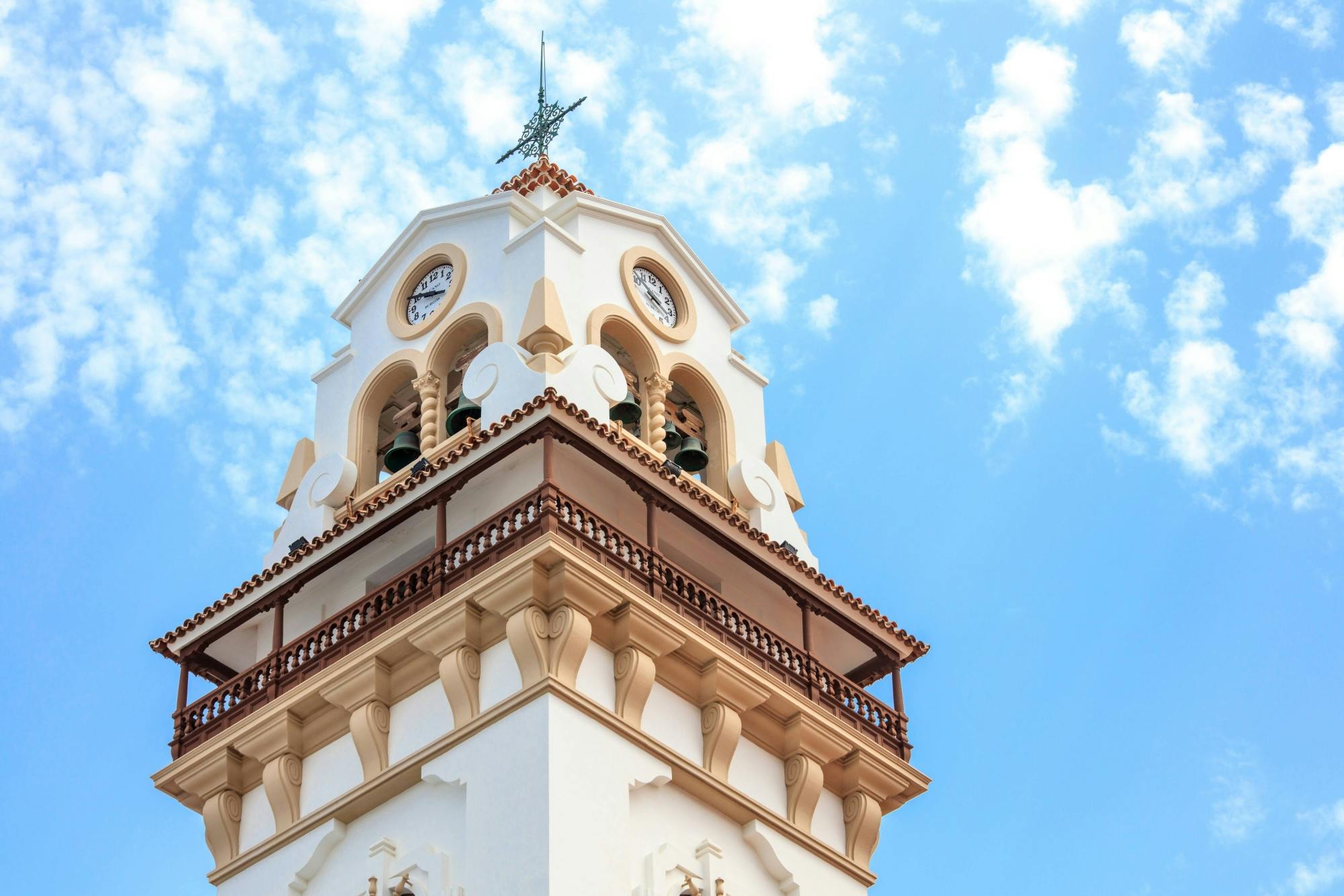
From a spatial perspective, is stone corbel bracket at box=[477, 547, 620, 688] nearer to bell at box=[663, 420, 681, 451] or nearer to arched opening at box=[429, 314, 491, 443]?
bell at box=[663, 420, 681, 451]

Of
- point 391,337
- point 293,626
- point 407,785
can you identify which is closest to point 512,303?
point 391,337

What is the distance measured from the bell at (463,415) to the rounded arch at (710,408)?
2.76 metres

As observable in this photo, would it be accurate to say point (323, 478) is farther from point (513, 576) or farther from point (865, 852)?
point (865, 852)

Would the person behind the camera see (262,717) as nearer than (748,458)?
Yes

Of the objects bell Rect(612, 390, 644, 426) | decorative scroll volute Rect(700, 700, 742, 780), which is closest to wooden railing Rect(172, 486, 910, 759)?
decorative scroll volute Rect(700, 700, 742, 780)

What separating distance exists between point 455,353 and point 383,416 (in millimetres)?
1349

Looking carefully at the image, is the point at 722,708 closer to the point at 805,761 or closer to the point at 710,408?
the point at 805,761

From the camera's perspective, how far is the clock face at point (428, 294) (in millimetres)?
32375

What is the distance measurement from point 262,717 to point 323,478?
3.76 meters

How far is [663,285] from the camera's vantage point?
108 ft

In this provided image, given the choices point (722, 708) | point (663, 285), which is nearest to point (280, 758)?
point (722, 708)

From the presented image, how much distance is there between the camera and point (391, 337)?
32.5 meters

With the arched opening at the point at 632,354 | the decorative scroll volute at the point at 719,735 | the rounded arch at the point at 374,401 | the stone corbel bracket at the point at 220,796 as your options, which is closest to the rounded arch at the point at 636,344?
the arched opening at the point at 632,354

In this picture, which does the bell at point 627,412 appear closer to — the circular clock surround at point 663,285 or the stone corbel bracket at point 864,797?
the circular clock surround at point 663,285
